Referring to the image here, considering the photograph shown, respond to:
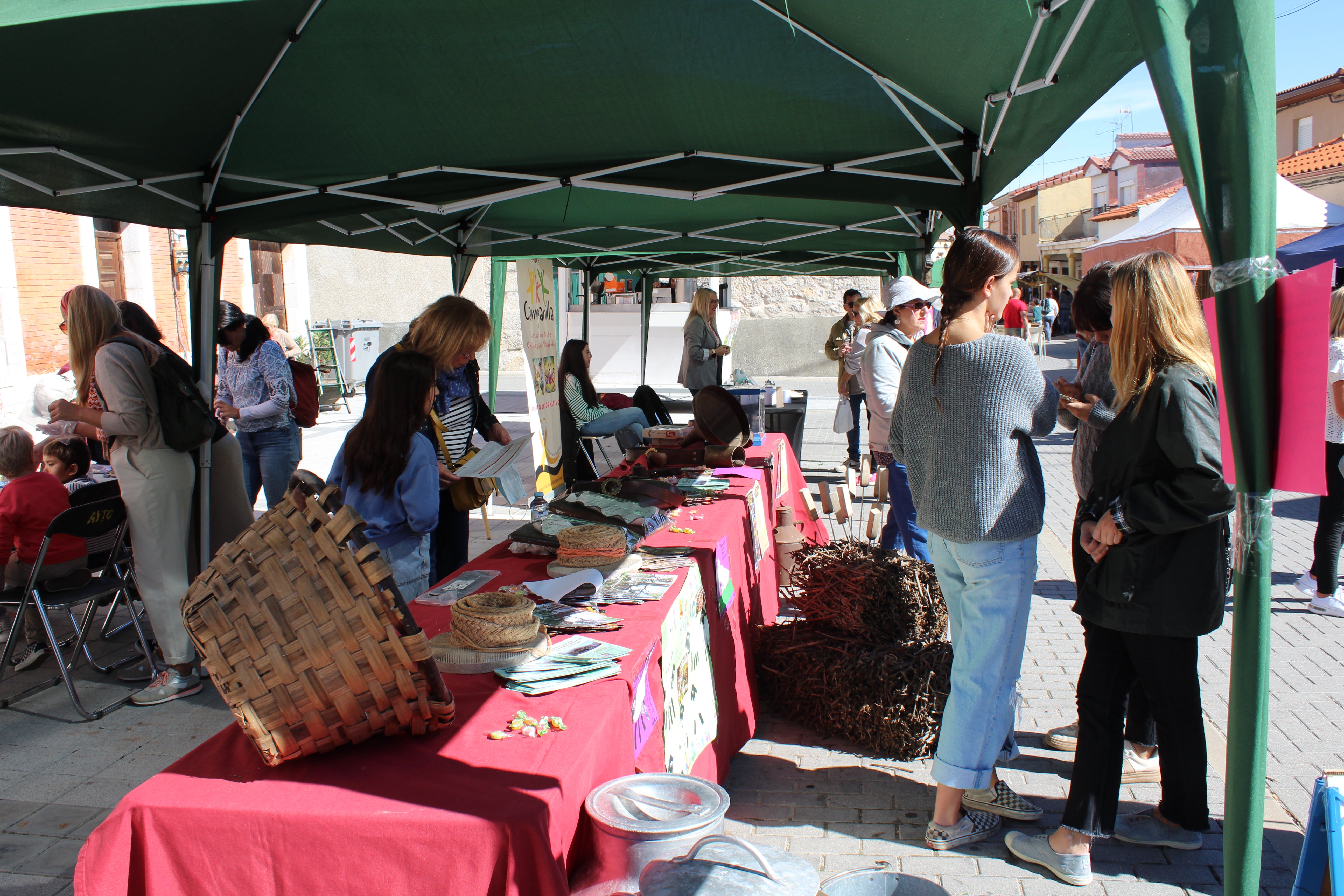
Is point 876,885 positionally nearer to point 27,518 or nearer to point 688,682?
point 688,682

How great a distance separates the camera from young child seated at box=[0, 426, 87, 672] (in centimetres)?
371

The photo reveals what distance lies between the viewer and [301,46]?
129 inches

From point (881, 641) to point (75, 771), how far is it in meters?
2.95

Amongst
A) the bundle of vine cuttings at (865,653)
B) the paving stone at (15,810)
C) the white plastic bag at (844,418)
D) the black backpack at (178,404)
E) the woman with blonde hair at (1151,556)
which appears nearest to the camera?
the woman with blonde hair at (1151,556)

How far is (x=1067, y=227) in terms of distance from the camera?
5034cm

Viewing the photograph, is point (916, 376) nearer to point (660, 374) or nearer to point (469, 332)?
point (469, 332)

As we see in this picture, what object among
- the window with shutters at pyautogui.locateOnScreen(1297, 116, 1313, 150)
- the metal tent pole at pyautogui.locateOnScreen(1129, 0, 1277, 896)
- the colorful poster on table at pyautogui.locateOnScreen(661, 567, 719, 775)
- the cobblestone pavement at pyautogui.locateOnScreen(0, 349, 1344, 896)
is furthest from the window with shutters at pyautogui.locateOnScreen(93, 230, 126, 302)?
the window with shutters at pyautogui.locateOnScreen(1297, 116, 1313, 150)

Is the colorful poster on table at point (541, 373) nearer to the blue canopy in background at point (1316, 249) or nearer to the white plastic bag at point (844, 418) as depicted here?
the white plastic bag at point (844, 418)

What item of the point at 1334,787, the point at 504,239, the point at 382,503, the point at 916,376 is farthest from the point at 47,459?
the point at 1334,787

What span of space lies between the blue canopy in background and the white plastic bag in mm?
4274

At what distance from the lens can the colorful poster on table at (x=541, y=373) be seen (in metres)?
6.97

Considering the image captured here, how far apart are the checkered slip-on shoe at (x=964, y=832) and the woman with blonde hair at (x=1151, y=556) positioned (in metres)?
0.12

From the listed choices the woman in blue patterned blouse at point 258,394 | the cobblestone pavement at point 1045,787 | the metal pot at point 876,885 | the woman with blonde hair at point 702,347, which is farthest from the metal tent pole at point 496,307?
the metal pot at point 876,885

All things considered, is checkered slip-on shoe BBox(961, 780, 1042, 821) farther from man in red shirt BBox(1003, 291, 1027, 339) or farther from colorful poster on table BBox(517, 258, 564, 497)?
man in red shirt BBox(1003, 291, 1027, 339)
